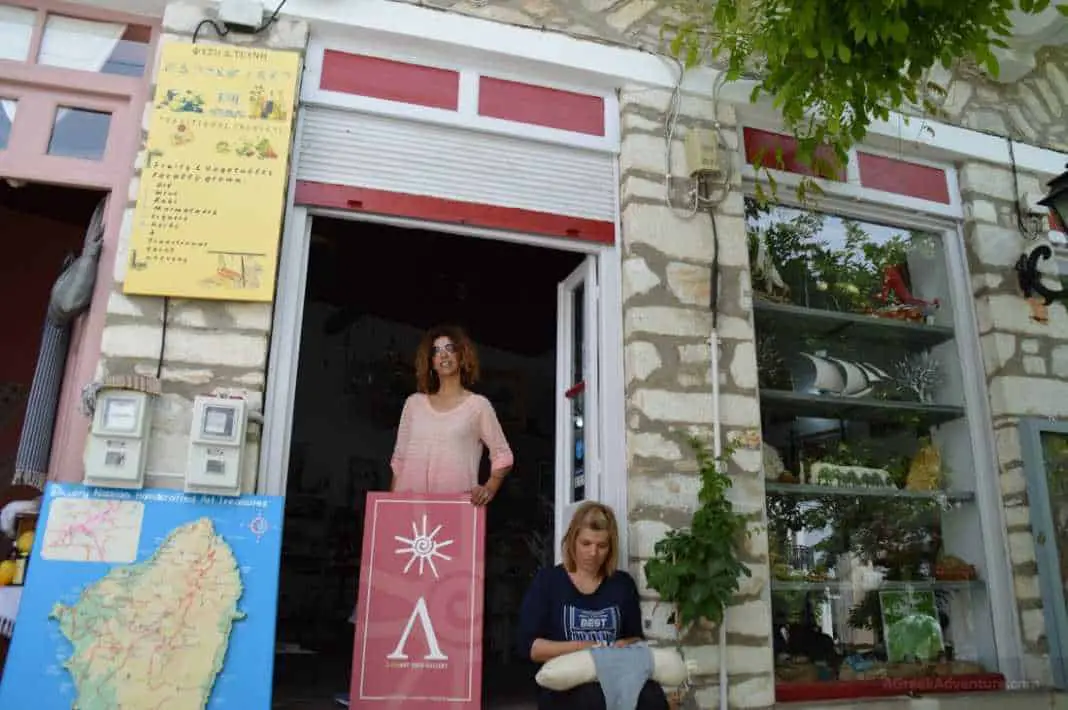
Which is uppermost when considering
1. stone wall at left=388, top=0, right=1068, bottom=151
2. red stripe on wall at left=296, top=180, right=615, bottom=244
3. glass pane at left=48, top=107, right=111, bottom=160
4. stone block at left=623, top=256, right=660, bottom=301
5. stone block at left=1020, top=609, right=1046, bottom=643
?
stone wall at left=388, top=0, right=1068, bottom=151

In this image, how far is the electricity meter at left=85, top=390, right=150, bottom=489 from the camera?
3.15 m

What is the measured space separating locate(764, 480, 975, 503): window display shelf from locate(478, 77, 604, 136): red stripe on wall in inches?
85.3

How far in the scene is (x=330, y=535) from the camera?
6656 mm

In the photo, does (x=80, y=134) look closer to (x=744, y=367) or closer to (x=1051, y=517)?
(x=744, y=367)

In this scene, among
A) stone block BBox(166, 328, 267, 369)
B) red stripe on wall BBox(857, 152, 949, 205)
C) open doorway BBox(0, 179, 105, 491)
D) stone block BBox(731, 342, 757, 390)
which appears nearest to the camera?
stone block BBox(166, 328, 267, 369)

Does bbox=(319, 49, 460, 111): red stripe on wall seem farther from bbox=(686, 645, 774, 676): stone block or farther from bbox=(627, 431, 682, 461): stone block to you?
bbox=(686, 645, 774, 676): stone block

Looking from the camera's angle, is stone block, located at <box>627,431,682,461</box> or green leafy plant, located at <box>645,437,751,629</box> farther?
stone block, located at <box>627,431,682,461</box>

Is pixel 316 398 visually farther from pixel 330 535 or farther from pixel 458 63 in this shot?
pixel 458 63

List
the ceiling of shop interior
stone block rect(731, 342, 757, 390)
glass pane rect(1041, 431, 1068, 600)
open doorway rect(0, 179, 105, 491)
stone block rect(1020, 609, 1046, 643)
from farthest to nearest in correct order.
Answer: the ceiling of shop interior
open doorway rect(0, 179, 105, 491)
glass pane rect(1041, 431, 1068, 600)
stone block rect(1020, 609, 1046, 643)
stone block rect(731, 342, 757, 390)

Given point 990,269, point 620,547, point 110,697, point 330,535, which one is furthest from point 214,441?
point 990,269

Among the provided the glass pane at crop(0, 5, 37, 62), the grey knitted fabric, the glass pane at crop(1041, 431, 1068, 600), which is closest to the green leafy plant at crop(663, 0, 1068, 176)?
the grey knitted fabric

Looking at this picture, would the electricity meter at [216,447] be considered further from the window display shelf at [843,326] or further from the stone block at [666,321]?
the window display shelf at [843,326]

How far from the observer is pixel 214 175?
3.68 metres

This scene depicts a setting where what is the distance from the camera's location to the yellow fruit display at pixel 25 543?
3410 mm
